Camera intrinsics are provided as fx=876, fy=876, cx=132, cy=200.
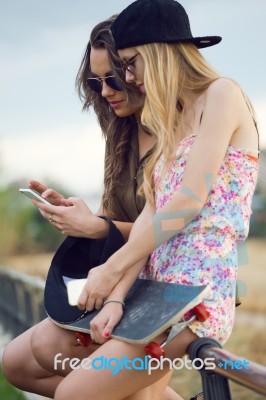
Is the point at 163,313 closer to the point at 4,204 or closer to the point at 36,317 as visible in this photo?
the point at 36,317

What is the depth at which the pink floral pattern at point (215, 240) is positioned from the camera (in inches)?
91.4

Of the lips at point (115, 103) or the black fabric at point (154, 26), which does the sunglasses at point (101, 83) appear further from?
the black fabric at point (154, 26)

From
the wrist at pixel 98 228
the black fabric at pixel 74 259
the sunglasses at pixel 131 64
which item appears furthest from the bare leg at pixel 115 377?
the sunglasses at pixel 131 64

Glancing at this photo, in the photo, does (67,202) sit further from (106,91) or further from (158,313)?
(158,313)

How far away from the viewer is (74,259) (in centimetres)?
277

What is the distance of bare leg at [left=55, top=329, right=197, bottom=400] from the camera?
2289 millimetres

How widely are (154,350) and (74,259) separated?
607mm

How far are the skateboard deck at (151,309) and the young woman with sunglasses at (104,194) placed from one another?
8.7 inches

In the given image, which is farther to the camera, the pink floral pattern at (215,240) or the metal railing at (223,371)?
the pink floral pattern at (215,240)

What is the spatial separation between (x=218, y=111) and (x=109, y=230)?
563 millimetres

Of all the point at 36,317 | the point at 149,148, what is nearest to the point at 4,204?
the point at 36,317

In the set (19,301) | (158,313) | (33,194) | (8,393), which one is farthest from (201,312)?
(19,301)

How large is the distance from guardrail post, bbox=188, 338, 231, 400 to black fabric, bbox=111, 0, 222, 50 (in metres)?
0.84

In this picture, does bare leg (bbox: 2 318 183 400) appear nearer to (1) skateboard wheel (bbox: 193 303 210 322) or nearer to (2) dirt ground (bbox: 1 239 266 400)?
(1) skateboard wheel (bbox: 193 303 210 322)
